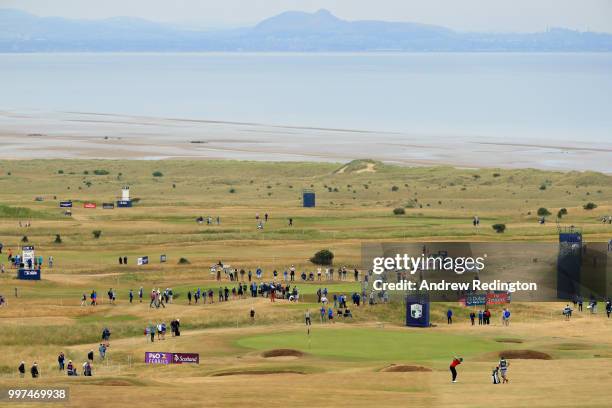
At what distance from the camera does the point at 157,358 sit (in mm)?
60594

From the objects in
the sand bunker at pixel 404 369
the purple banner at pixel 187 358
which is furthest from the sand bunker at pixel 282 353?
the sand bunker at pixel 404 369

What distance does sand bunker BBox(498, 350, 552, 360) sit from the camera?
60.5m

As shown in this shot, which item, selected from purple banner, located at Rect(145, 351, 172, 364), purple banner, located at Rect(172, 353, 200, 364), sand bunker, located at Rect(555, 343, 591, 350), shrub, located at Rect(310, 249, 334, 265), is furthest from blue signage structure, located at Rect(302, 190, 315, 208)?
purple banner, located at Rect(172, 353, 200, 364)

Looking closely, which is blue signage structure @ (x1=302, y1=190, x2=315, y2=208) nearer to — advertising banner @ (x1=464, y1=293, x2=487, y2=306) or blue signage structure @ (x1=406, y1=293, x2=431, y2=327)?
advertising banner @ (x1=464, y1=293, x2=487, y2=306)

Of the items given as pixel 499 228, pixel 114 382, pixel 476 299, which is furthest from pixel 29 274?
pixel 499 228

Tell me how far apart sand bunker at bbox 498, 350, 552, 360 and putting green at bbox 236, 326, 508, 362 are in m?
1.69

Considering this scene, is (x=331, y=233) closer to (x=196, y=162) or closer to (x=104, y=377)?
(x=104, y=377)

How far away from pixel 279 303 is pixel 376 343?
1327cm

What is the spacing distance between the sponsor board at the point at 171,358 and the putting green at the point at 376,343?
16.8 ft

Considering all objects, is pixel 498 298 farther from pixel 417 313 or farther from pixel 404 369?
pixel 404 369

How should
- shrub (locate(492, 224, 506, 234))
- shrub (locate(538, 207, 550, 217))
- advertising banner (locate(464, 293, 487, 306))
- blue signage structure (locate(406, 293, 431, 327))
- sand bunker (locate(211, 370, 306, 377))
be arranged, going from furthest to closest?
shrub (locate(538, 207, 550, 217)) < shrub (locate(492, 224, 506, 234)) < blue signage structure (locate(406, 293, 431, 327)) < advertising banner (locate(464, 293, 487, 306)) < sand bunker (locate(211, 370, 306, 377))

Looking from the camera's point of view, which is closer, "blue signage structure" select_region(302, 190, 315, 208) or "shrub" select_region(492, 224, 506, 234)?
"shrub" select_region(492, 224, 506, 234)

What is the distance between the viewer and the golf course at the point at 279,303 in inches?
2018

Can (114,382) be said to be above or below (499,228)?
below
